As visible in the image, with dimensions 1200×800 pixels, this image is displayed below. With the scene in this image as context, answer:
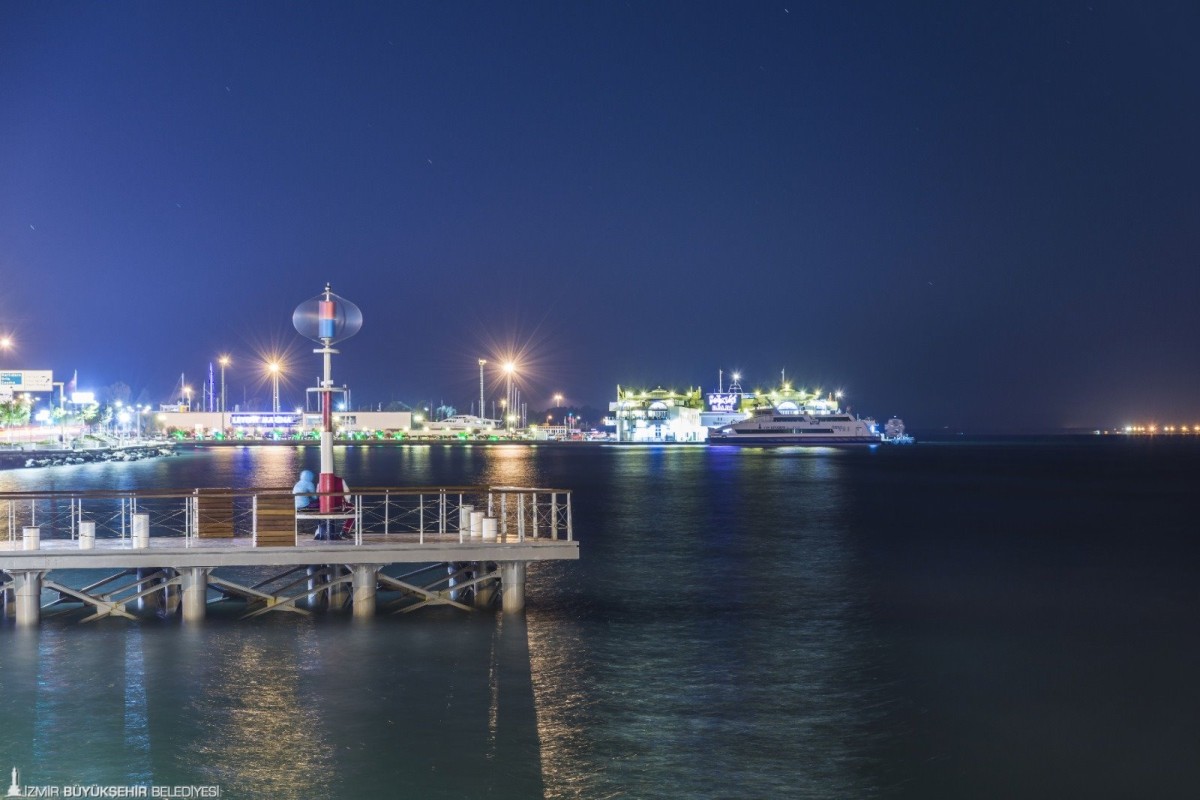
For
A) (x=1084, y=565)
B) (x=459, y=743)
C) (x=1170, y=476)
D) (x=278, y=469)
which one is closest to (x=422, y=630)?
(x=459, y=743)

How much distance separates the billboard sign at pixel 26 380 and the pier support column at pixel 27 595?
146244 millimetres

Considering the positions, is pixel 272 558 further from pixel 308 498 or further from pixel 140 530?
pixel 308 498

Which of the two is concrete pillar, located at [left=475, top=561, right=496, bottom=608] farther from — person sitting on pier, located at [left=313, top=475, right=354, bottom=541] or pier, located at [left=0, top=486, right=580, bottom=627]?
person sitting on pier, located at [left=313, top=475, right=354, bottom=541]

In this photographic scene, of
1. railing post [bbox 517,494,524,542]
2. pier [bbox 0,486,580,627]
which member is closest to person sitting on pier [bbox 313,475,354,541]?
pier [bbox 0,486,580,627]

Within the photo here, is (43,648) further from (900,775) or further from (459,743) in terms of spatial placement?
(900,775)

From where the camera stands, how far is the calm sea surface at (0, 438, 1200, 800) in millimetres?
15648

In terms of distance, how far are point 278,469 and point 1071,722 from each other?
112m

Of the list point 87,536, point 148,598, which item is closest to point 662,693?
point 87,536

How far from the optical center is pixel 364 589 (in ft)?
82.9

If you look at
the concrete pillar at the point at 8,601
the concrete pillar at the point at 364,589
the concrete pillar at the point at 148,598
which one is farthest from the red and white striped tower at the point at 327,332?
the concrete pillar at the point at 8,601

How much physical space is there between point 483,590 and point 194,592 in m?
7.19

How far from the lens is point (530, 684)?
67.3 ft

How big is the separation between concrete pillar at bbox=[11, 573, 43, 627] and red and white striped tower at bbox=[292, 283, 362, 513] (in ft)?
21.6
